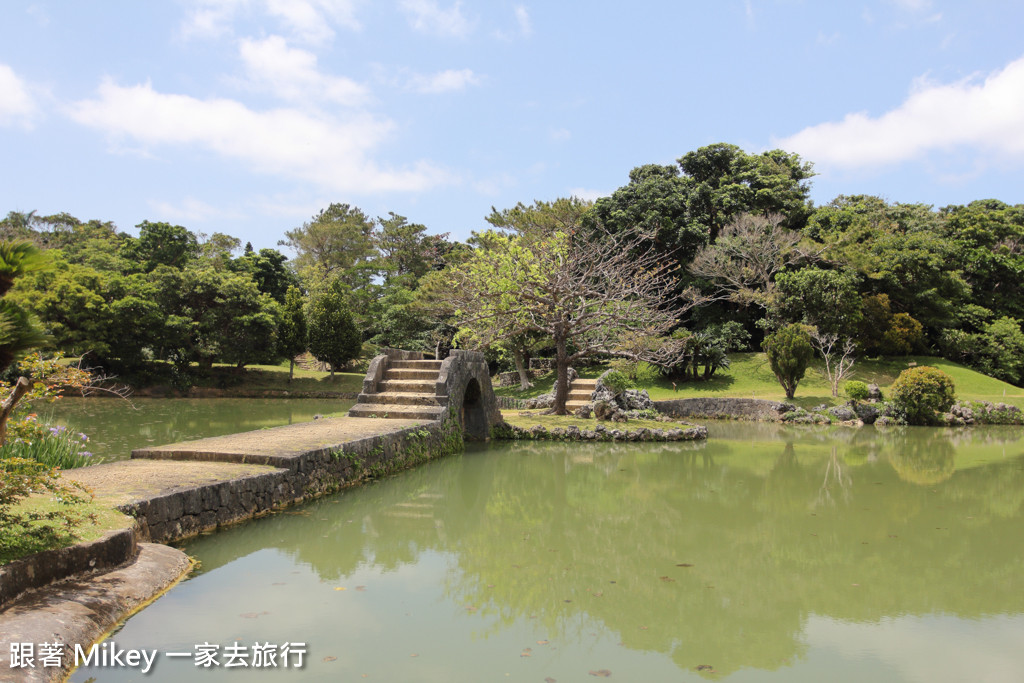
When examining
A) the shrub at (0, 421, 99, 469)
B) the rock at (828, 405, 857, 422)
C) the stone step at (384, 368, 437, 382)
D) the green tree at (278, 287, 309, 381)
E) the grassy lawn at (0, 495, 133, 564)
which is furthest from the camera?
the green tree at (278, 287, 309, 381)

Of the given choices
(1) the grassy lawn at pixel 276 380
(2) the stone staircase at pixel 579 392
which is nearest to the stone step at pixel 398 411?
(2) the stone staircase at pixel 579 392

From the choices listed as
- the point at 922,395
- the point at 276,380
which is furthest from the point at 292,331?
the point at 922,395

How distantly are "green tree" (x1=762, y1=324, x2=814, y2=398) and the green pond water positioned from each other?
35.4 ft

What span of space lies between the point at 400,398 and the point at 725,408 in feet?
36.8

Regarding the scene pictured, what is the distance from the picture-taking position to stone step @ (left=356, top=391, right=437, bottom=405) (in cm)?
1139

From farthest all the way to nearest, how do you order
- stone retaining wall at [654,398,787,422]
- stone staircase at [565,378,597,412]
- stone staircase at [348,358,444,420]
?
stone staircase at [565,378,597,412] → stone retaining wall at [654,398,787,422] → stone staircase at [348,358,444,420]

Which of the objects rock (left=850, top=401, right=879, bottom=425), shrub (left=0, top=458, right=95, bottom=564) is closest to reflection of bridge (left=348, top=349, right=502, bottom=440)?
shrub (left=0, top=458, right=95, bottom=564)

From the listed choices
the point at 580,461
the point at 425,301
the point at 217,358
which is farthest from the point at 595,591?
the point at 217,358

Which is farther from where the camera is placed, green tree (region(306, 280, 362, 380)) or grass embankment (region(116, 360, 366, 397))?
green tree (region(306, 280, 362, 380))

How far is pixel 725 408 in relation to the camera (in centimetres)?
1912

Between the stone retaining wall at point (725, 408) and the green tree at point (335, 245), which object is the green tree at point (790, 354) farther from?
Answer: the green tree at point (335, 245)

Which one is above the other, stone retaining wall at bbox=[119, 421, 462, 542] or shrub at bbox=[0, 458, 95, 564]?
shrub at bbox=[0, 458, 95, 564]

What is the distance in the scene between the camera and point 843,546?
19.6 ft

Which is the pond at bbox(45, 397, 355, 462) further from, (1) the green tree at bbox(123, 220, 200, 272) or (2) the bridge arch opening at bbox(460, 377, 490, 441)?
(1) the green tree at bbox(123, 220, 200, 272)
